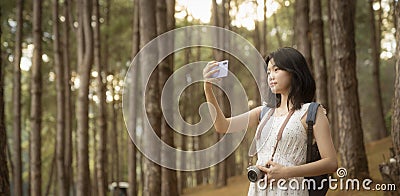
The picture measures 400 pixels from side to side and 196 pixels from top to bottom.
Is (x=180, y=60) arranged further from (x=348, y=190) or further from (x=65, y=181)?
(x=348, y=190)

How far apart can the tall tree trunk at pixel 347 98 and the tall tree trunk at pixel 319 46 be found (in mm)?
889

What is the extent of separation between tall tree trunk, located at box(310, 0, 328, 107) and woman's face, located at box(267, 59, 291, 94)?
736cm

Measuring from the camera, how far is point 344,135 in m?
8.26

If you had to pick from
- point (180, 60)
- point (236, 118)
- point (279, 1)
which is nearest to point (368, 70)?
point (279, 1)

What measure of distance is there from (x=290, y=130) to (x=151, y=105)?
4675 millimetres

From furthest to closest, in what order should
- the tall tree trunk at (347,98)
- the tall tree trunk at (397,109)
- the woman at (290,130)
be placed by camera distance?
1. the tall tree trunk at (347,98)
2. the tall tree trunk at (397,109)
3. the woman at (290,130)

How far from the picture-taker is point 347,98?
823 centimetres

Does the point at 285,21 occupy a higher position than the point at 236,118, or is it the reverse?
the point at 285,21

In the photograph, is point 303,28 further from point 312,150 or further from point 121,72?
point 121,72

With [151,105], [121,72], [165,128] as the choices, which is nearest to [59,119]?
[165,128]

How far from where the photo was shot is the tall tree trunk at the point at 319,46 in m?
9.38

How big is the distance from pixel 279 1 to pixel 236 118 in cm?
2159

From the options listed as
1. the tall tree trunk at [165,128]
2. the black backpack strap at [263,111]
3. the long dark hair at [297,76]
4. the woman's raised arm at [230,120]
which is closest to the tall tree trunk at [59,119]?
the tall tree trunk at [165,128]

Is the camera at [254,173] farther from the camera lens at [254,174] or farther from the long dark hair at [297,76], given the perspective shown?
the long dark hair at [297,76]
